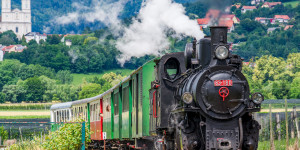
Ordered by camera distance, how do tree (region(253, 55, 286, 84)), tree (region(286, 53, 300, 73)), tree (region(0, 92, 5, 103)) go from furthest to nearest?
tree (region(0, 92, 5, 103))
tree (region(253, 55, 286, 84))
tree (region(286, 53, 300, 73))

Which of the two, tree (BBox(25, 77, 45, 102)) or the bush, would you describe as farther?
tree (BBox(25, 77, 45, 102))

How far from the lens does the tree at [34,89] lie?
177750mm

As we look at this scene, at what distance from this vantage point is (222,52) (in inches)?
574

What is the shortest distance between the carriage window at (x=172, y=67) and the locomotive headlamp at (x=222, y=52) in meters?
2.02

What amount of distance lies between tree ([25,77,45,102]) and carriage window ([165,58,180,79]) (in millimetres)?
163602

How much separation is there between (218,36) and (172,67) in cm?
211

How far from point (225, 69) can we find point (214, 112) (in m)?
1.11

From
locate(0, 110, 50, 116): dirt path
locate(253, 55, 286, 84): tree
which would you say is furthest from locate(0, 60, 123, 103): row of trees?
locate(253, 55, 286, 84): tree

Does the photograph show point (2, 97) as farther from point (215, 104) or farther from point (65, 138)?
point (215, 104)

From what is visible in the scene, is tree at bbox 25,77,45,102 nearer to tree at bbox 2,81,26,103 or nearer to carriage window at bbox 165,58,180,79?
tree at bbox 2,81,26,103

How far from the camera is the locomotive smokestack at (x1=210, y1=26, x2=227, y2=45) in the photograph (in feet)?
48.2

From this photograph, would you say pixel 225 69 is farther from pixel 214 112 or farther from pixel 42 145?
pixel 42 145

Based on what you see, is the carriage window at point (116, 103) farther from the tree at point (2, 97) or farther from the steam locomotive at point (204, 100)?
the tree at point (2, 97)

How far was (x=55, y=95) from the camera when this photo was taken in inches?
6845
